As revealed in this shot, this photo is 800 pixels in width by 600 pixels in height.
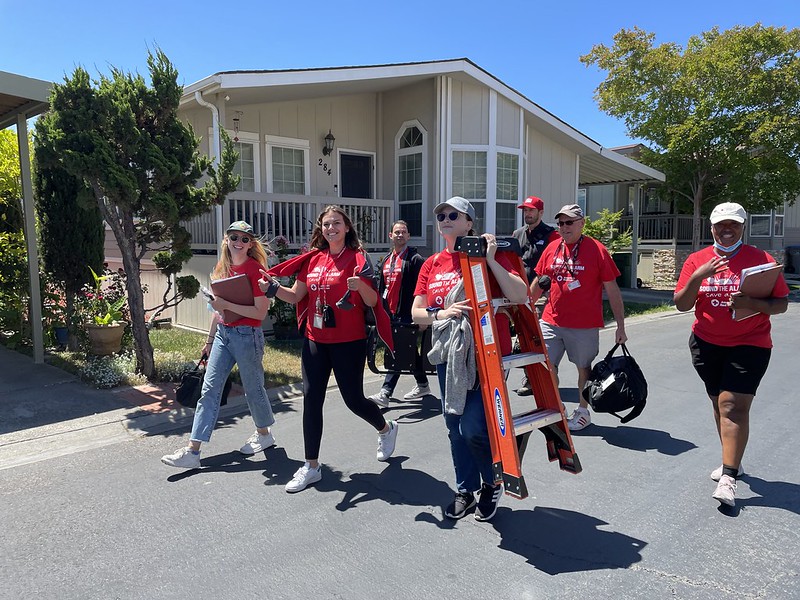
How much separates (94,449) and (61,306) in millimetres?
4432

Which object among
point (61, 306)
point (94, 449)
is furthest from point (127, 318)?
point (94, 449)

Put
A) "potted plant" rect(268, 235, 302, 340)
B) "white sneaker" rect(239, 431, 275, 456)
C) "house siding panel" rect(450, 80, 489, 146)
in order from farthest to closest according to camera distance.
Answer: "house siding panel" rect(450, 80, 489, 146) < "potted plant" rect(268, 235, 302, 340) < "white sneaker" rect(239, 431, 275, 456)

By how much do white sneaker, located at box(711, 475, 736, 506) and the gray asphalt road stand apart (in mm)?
62

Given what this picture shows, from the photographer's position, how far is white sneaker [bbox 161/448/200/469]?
4113 mm

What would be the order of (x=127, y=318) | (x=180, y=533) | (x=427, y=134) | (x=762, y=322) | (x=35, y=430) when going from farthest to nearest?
(x=427, y=134), (x=127, y=318), (x=35, y=430), (x=762, y=322), (x=180, y=533)

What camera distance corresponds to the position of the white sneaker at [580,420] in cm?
486

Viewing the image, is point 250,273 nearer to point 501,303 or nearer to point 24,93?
point 501,303

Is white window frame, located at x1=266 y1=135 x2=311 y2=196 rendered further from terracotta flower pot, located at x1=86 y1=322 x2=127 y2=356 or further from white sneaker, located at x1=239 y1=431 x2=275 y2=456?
white sneaker, located at x1=239 y1=431 x2=275 y2=456

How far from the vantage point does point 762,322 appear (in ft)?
11.5

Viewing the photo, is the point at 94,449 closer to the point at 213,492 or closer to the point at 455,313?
the point at 213,492

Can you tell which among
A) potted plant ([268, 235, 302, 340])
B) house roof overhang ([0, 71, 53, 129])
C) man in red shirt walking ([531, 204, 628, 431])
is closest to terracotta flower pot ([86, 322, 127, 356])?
potted plant ([268, 235, 302, 340])

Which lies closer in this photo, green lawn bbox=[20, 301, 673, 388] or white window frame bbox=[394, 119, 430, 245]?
green lawn bbox=[20, 301, 673, 388]

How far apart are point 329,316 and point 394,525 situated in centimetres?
130

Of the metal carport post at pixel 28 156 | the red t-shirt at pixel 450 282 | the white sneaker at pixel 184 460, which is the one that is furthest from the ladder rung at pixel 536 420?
the metal carport post at pixel 28 156
